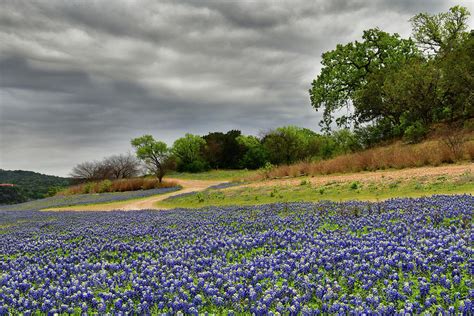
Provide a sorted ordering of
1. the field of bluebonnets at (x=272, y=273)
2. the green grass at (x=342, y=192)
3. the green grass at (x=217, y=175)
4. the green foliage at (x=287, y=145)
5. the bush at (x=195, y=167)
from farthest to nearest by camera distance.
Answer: the bush at (x=195, y=167)
the green foliage at (x=287, y=145)
the green grass at (x=217, y=175)
the green grass at (x=342, y=192)
the field of bluebonnets at (x=272, y=273)

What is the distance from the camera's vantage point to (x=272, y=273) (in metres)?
6.21

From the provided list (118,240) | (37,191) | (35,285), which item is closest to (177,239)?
(118,240)

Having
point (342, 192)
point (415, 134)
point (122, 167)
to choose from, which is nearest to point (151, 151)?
point (122, 167)

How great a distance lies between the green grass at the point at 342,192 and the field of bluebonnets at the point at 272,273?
27.6ft

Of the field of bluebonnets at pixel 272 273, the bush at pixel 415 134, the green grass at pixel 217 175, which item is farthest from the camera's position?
the green grass at pixel 217 175

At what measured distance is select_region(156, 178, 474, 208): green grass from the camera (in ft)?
61.9

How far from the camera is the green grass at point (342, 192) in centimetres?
1886

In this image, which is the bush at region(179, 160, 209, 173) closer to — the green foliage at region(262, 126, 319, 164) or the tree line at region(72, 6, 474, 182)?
the tree line at region(72, 6, 474, 182)

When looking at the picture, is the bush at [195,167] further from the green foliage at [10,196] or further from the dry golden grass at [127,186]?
the green foliage at [10,196]

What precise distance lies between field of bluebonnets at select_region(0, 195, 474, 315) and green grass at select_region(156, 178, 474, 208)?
8.41 m

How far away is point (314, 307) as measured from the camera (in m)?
4.94

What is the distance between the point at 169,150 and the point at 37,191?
2973cm

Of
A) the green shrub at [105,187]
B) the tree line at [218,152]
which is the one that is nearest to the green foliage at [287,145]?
the tree line at [218,152]

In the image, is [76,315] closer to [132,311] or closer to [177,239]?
[132,311]
